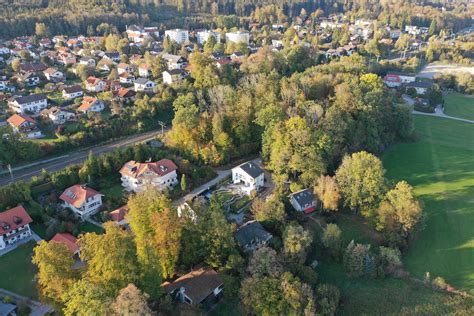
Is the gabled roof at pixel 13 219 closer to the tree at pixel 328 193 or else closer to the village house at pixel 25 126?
the village house at pixel 25 126

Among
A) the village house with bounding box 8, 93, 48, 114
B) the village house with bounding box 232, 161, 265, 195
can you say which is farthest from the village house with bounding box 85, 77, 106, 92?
the village house with bounding box 232, 161, 265, 195

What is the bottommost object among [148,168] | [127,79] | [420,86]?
[420,86]

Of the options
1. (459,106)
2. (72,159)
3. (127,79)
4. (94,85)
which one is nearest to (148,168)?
(72,159)

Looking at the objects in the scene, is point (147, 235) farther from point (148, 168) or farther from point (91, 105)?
point (91, 105)

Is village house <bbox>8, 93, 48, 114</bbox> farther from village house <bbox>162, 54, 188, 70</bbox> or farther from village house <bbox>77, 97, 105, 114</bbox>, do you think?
village house <bbox>162, 54, 188, 70</bbox>

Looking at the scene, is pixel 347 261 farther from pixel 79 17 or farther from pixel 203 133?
pixel 79 17

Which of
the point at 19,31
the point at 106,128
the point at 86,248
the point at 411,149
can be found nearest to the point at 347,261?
the point at 86,248
